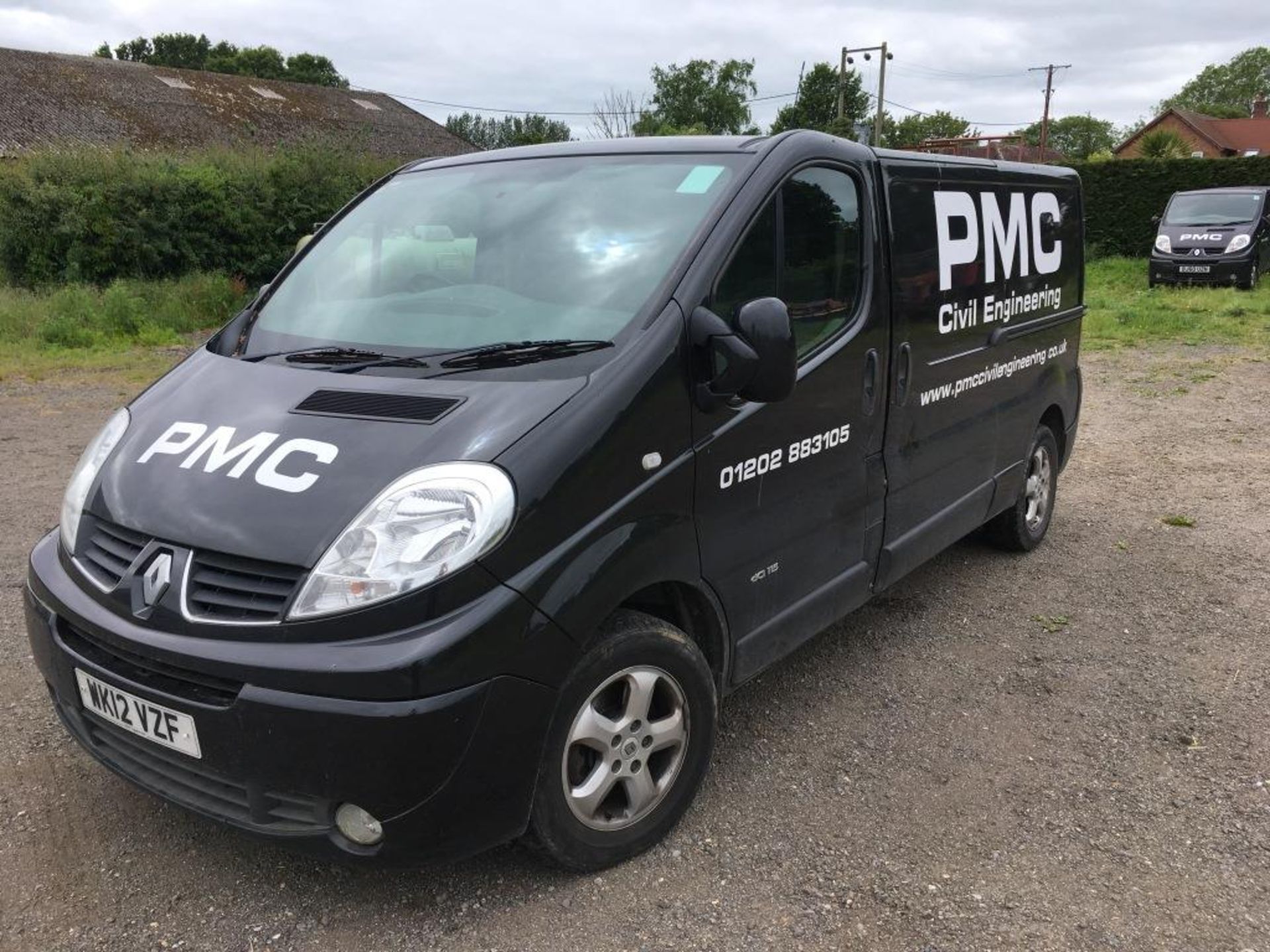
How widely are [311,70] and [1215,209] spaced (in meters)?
59.7

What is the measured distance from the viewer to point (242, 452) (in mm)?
2477

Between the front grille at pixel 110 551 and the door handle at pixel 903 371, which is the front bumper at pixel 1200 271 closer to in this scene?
the door handle at pixel 903 371

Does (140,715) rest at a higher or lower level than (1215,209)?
lower

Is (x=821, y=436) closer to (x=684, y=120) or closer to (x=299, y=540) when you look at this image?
(x=299, y=540)

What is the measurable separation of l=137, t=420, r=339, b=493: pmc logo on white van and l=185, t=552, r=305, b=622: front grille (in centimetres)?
20

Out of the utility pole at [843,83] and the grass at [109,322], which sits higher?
the utility pole at [843,83]

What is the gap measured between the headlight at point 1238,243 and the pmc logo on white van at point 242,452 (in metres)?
17.4

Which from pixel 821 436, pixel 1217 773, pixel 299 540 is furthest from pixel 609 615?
pixel 1217 773

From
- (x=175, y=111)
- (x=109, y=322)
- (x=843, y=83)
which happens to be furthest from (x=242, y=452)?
(x=843, y=83)

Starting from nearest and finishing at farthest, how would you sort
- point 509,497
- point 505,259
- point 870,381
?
point 509,497
point 505,259
point 870,381

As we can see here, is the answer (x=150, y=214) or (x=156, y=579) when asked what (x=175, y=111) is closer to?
(x=150, y=214)

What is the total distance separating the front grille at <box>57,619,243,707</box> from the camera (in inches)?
86.8

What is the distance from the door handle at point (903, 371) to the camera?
3547 mm

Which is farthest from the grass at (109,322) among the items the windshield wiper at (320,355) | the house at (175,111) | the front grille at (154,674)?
the front grille at (154,674)
